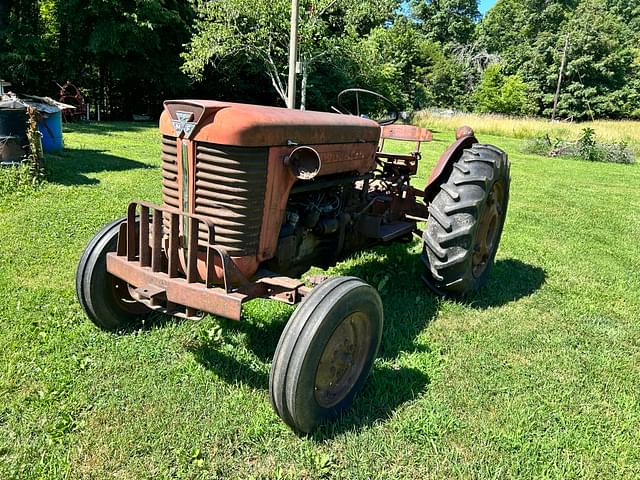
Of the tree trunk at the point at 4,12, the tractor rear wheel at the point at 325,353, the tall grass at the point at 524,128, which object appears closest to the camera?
the tractor rear wheel at the point at 325,353

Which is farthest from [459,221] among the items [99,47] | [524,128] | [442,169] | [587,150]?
[524,128]

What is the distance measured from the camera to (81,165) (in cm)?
893

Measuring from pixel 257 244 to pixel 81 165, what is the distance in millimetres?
7351

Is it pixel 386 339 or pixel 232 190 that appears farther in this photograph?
pixel 386 339

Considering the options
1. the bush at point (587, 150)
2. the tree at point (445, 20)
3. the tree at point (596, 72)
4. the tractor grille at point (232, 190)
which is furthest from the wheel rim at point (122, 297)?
the tree at point (445, 20)

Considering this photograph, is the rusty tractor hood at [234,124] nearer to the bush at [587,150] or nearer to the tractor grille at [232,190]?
the tractor grille at [232,190]

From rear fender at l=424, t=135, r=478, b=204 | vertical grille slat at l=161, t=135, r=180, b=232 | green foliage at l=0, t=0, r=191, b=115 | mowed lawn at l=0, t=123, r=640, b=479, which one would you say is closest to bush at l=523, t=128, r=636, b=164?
green foliage at l=0, t=0, r=191, b=115

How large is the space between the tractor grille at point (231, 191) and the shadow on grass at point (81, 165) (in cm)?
570

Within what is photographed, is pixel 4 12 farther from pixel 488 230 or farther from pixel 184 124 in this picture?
pixel 488 230

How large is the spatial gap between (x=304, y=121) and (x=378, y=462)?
6.12 ft

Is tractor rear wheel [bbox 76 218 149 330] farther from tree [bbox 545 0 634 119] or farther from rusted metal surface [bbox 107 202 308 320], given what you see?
tree [bbox 545 0 634 119]

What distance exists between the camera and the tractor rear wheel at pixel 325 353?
235cm

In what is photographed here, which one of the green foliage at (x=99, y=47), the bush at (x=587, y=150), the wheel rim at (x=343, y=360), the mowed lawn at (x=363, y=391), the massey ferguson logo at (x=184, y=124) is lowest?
the mowed lawn at (x=363, y=391)

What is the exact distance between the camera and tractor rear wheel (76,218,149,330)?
308 centimetres
